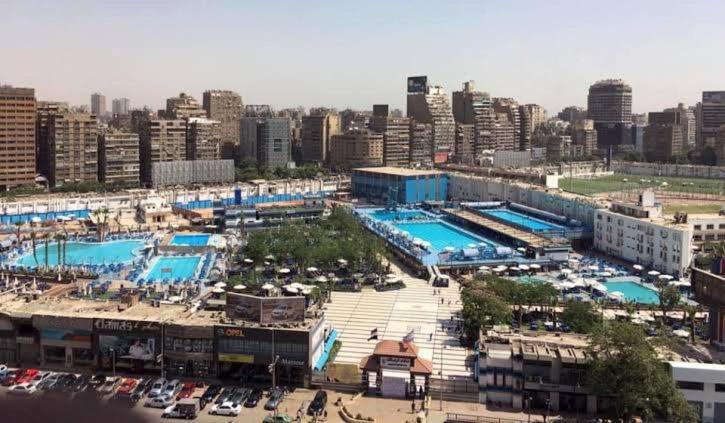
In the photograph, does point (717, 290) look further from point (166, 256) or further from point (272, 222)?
point (272, 222)

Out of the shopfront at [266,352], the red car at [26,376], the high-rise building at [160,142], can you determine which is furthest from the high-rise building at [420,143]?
the red car at [26,376]

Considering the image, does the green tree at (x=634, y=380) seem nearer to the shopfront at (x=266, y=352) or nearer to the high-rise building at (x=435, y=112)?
the shopfront at (x=266, y=352)

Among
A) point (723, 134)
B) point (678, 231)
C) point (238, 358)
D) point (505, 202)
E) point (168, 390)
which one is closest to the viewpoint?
point (168, 390)

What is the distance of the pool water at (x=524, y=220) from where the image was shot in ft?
112

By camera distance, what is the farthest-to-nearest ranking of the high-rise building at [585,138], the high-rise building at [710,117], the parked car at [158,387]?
the high-rise building at [585,138], the high-rise building at [710,117], the parked car at [158,387]

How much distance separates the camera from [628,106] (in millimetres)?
98250

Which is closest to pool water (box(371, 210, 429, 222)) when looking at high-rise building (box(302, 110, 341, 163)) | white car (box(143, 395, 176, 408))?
high-rise building (box(302, 110, 341, 163))

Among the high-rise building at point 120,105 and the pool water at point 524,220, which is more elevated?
the high-rise building at point 120,105

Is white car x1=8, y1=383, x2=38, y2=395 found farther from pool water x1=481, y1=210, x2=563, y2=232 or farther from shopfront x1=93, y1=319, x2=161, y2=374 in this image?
pool water x1=481, y1=210, x2=563, y2=232

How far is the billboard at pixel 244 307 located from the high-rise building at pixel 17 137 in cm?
3663

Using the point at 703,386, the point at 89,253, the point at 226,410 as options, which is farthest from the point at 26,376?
the point at 89,253

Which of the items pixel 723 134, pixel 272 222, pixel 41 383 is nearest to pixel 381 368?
pixel 41 383

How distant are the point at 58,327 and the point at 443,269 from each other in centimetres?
1470

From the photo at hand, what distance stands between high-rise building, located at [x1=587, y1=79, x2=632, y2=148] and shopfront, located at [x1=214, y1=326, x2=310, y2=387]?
8380cm
